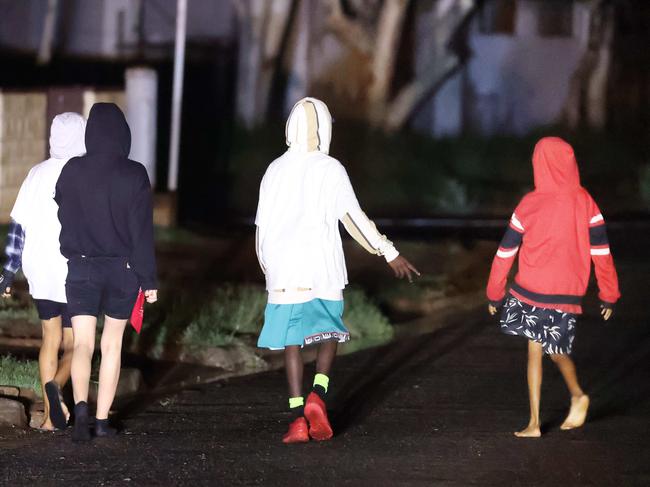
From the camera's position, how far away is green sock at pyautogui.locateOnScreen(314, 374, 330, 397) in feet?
27.1

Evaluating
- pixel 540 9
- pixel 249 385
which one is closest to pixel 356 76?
pixel 540 9

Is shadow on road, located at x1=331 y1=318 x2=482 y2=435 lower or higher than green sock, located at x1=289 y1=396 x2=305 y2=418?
lower

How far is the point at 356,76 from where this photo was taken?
94.4 ft

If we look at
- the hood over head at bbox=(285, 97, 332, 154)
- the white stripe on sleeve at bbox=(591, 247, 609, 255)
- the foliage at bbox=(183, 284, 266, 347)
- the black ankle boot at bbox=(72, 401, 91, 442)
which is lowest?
the foliage at bbox=(183, 284, 266, 347)

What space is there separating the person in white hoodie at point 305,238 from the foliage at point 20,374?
1532 millimetres

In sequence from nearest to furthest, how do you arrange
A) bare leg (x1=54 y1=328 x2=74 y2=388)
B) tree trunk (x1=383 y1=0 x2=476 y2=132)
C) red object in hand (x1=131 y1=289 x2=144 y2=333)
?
1. red object in hand (x1=131 y1=289 x2=144 y2=333)
2. bare leg (x1=54 y1=328 x2=74 y2=388)
3. tree trunk (x1=383 y1=0 x2=476 y2=132)

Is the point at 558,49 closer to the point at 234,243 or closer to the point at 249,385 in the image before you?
the point at 234,243

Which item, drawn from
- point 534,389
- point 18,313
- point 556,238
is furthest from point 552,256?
point 18,313

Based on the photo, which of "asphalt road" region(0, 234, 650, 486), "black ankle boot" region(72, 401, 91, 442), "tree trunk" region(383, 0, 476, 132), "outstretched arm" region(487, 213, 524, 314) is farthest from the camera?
"tree trunk" region(383, 0, 476, 132)

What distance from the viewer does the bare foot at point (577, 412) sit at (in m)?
8.59

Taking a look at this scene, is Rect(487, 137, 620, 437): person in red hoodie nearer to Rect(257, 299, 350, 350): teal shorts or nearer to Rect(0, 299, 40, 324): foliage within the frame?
Rect(257, 299, 350, 350): teal shorts

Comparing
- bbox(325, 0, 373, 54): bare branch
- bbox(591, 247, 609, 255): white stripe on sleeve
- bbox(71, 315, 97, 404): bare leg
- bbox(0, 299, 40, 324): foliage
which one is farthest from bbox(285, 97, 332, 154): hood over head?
bbox(325, 0, 373, 54): bare branch

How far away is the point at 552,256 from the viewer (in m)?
8.31

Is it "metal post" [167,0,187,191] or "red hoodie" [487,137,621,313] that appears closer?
"red hoodie" [487,137,621,313]
